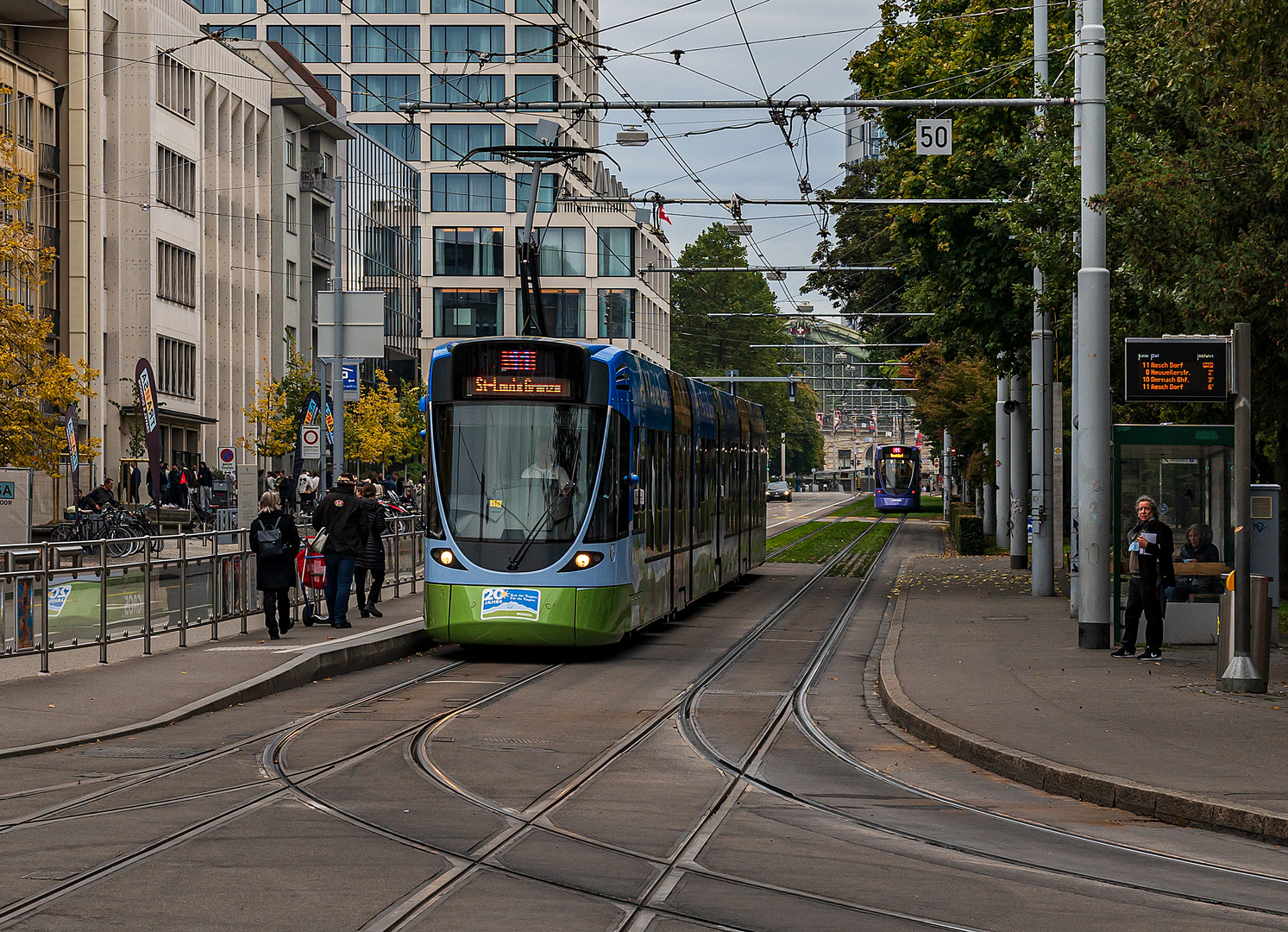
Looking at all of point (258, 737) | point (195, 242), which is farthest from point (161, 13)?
point (258, 737)

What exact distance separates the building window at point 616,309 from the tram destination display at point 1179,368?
82.9 m

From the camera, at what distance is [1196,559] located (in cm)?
1881

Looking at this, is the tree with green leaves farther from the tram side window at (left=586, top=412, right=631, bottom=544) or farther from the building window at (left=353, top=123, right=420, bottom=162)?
the tram side window at (left=586, top=412, right=631, bottom=544)

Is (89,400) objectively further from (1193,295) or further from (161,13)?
(1193,295)

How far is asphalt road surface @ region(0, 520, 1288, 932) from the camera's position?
7242 mm

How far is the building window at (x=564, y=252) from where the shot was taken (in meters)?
99.1

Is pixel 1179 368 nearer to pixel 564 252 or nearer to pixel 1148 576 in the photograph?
pixel 1148 576

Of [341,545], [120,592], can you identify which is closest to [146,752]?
[120,592]

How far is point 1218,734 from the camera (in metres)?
12.3

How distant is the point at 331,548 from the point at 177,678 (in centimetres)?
497

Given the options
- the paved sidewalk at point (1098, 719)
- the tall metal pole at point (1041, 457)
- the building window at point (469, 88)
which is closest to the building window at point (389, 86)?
the building window at point (469, 88)

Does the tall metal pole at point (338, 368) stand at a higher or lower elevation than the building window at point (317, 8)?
lower

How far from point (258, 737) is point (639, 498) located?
7.56 m

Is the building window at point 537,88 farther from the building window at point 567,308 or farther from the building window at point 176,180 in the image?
the building window at point 176,180
